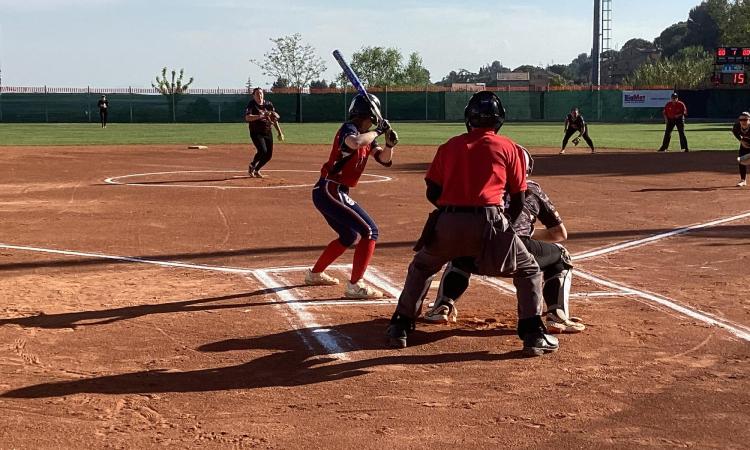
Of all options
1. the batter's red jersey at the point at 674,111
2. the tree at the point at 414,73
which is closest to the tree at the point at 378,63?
the tree at the point at 414,73

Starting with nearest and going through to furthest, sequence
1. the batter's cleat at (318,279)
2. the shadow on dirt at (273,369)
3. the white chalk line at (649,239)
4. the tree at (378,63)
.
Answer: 1. the shadow on dirt at (273,369)
2. the batter's cleat at (318,279)
3. the white chalk line at (649,239)
4. the tree at (378,63)

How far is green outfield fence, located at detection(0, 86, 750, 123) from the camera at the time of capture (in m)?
66.1

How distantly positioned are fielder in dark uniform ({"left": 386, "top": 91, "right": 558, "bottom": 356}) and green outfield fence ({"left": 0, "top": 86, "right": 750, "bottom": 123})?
60938 mm

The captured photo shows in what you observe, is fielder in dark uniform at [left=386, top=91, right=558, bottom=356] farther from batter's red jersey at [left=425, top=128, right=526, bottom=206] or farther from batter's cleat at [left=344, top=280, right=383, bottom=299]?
batter's cleat at [left=344, top=280, right=383, bottom=299]

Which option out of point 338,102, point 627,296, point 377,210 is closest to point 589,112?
point 338,102

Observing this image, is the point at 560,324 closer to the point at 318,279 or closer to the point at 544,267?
the point at 544,267

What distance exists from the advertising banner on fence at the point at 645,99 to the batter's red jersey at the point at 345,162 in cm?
6260

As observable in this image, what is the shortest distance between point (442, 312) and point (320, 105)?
200 feet

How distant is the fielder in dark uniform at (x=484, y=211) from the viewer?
657cm

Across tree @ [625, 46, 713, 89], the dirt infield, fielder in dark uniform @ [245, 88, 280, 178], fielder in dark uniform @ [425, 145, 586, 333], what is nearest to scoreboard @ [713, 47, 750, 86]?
tree @ [625, 46, 713, 89]

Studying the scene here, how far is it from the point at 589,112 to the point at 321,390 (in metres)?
66.9

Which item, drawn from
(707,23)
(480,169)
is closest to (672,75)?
(707,23)

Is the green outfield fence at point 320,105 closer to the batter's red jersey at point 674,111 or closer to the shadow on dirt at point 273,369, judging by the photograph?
the batter's red jersey at point 674,111

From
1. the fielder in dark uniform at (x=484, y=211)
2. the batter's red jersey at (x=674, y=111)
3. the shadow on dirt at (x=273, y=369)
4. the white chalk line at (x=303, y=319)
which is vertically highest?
the batter's red jersey at (x=674, y=111)
